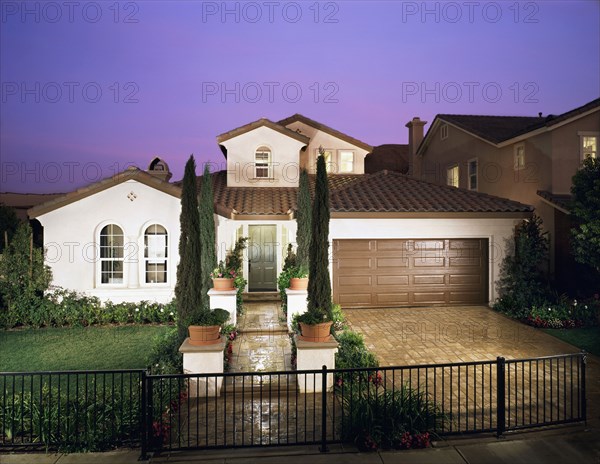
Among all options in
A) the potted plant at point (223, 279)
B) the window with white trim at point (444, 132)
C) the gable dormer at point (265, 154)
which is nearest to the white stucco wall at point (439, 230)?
the potted plant at point (223, 279)

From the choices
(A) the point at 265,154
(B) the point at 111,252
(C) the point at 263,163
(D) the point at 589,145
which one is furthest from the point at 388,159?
(B) the point at 111,252

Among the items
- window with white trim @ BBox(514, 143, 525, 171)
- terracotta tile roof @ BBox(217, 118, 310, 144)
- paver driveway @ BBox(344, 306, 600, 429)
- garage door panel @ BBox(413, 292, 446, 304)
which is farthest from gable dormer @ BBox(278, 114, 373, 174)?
paver driveway @ BBox(344, 306, 600, 429)

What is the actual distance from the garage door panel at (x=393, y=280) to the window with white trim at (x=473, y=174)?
793 cm

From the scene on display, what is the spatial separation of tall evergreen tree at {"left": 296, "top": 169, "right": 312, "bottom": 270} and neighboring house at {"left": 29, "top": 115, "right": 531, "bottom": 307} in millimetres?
1785

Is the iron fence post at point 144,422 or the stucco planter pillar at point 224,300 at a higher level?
the stucco planter pillar at point 224,300

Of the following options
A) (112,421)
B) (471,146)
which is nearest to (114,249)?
(112,421)

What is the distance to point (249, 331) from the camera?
9977mm

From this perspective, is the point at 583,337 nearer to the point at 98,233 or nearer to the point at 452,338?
the point at 452,338

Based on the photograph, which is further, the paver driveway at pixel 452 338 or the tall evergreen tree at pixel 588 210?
the tall evergreen tree at pixel 588 210

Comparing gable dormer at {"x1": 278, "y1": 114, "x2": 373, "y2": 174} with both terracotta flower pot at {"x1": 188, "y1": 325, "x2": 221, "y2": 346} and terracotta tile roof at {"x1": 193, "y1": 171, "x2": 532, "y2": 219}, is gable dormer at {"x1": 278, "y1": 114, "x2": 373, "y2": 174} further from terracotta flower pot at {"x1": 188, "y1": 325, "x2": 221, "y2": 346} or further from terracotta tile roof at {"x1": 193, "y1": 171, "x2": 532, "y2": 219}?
terracotta flower pot at {"x1": 188, "y1": 325, "x2": 221, "y2": 346}

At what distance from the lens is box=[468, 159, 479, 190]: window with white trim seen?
62.2ft

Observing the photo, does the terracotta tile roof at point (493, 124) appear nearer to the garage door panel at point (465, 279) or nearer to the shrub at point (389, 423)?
the garage door panel at point (465, 279)

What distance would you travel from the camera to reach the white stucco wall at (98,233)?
12.6 metres

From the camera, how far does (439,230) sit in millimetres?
13523
